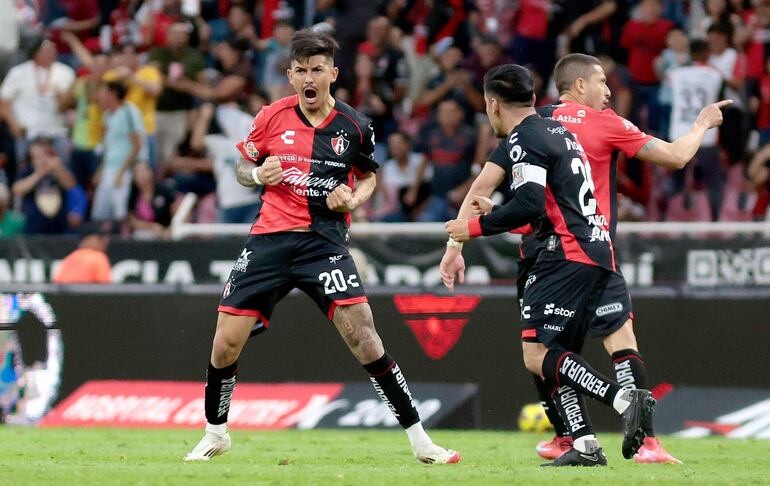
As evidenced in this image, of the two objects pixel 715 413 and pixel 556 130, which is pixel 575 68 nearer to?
pixel 556 130

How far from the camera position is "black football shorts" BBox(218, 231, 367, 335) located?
8.64 metres

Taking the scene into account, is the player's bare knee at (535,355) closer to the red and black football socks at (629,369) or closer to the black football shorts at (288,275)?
the red and black football socks at (629,369)

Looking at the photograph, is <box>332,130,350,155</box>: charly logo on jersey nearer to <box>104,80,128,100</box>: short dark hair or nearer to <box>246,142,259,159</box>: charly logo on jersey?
<box>246,142,259,159</box>: charly logo on jersey

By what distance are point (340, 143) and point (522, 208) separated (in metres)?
1.28

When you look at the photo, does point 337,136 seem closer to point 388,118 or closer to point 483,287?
point 483,287

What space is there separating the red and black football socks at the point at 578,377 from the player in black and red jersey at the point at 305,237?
34.4 inches

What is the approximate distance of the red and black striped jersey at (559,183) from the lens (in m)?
8.38

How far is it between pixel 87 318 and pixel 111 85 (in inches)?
219

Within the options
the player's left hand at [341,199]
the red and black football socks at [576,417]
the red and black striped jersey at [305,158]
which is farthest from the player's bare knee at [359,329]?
the red and black football socks at [576,417]

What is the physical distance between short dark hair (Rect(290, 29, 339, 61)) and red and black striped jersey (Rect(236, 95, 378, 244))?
0.35 m

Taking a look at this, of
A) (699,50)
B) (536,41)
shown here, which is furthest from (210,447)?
(536,41)

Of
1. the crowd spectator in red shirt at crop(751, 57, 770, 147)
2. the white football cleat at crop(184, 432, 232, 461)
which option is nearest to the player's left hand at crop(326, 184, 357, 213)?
the white football cleat at crop(184, 432, 232, 461)

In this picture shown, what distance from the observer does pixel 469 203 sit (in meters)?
8.82

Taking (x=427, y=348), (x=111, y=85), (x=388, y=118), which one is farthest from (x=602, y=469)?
(x=111, y=85)
